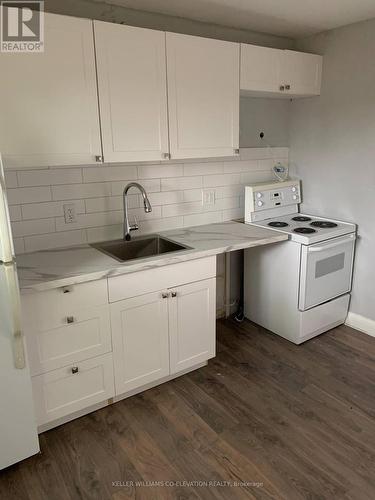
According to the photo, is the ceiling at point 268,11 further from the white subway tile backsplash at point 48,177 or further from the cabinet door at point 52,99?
the white subway tile backsplash at point 48,177

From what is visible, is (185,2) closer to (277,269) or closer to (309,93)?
(309,93)

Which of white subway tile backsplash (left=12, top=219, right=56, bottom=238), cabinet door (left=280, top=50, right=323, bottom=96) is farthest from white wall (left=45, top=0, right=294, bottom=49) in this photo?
Answer: white subway tile backsplash (left=12, top=219, right=56, bottom=238)

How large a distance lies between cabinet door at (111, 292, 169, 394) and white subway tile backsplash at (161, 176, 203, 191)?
898 mm

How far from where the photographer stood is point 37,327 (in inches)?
73.5

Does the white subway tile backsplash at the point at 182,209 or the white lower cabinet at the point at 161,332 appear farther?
the white subway tile backsplash at the point at 182,209

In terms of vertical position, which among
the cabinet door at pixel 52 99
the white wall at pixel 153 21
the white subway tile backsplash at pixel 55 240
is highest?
the white wall at pixel 153 21

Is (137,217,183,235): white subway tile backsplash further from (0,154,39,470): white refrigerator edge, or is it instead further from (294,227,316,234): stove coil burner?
(0,154,39,470): white refrigerator edge

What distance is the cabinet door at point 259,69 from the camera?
2574 mm

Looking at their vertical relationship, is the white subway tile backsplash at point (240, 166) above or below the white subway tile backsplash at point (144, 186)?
above

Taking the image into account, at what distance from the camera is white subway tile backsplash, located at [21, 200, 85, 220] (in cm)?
225

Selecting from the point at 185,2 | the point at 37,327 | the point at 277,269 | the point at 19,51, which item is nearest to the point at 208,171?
the point at 277,269

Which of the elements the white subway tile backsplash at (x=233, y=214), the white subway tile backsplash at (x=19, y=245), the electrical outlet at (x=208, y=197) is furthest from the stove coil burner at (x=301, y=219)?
the white subway tile backsplash at (x=19, y=245)

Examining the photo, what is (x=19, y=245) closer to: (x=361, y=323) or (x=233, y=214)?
(x=233, y=214)

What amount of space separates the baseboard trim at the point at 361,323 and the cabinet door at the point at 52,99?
2421 mm
